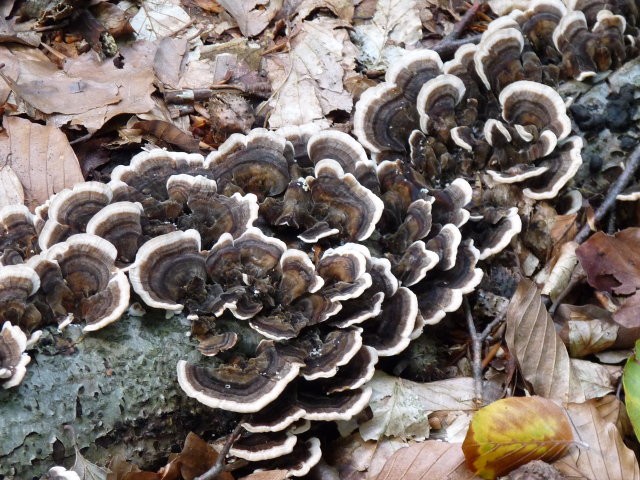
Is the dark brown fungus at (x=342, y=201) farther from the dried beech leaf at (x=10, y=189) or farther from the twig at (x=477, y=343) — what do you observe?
the dried beech leaf at (x=10, y=189)

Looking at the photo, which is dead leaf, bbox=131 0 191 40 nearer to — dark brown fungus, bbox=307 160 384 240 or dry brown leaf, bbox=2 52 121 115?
dry brown leaf, bbox=2 52 121 115

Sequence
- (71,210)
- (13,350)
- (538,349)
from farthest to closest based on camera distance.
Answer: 1. (538,349)
2. (71,210)
3. (13,350)

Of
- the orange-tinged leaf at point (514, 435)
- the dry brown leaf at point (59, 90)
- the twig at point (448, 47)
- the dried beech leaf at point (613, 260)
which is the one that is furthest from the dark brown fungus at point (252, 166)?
the twig at point (448, 47)

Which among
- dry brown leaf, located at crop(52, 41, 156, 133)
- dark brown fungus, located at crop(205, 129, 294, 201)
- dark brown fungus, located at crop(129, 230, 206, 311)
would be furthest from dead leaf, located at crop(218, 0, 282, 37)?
dark brown fungus, located at crop(129, 230, 206, 311)

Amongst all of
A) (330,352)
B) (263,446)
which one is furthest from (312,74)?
(263,446)

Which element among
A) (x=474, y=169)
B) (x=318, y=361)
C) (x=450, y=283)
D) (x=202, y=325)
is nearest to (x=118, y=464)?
(x=202, y=325)

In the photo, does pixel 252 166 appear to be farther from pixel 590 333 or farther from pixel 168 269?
pixel 590 333
